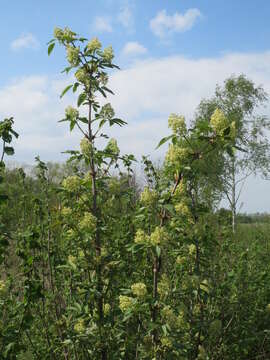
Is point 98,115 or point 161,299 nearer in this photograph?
point 161,299

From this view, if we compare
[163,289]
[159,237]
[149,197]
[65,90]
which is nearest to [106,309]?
[163,289]

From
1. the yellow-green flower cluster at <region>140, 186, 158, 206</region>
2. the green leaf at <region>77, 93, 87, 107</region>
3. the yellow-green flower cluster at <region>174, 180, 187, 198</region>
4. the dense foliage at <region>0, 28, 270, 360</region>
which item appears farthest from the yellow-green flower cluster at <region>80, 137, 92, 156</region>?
the yellow-green flower cluster at <region>174, 180, 187, 198</region>

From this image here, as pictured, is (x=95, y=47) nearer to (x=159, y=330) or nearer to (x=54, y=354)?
(x=159, y=330)

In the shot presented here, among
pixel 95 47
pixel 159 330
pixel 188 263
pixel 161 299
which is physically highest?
pixel 95 47

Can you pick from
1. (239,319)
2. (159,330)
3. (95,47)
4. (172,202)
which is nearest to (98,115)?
(95,47)

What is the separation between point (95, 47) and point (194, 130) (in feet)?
3.22

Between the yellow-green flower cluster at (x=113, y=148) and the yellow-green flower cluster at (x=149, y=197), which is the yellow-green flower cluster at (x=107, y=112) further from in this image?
the yellow-green flower cluster at (x=149, y=197)

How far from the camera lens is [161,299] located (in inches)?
106

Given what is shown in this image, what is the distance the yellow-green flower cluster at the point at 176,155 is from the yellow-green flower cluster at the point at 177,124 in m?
0.10

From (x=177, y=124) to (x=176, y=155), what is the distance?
0.65ft

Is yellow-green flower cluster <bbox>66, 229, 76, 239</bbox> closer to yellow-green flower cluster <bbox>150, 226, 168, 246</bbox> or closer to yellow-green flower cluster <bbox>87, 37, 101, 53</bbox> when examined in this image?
yellow-green flower cluster <bbox>150, 226, 168, 246</bbox>

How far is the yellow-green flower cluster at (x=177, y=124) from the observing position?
242 centimetres

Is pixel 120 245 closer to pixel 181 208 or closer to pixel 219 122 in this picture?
pixel 181 208

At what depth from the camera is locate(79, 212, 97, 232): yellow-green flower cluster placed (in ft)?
8.50
